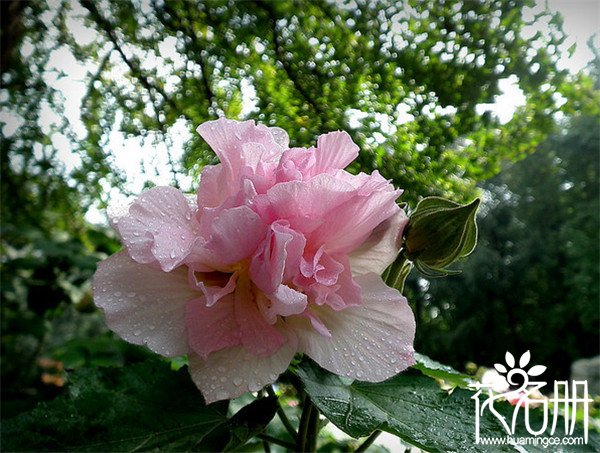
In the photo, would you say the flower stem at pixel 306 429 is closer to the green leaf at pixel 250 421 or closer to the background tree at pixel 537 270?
the green leaf at pixel 250 421

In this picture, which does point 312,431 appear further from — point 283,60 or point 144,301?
point 283,60

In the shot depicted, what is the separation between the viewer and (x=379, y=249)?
246 mm

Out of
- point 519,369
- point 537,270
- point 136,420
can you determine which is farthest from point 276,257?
point 537,270

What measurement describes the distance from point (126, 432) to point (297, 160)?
5.9 inches

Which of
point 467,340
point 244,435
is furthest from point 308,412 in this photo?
point 467,340

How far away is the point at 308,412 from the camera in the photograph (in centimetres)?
27

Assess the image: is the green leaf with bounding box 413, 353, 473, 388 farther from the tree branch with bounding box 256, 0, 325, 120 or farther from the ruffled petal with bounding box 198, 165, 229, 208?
the tree branch with bounding box 256, 0, 325, 120

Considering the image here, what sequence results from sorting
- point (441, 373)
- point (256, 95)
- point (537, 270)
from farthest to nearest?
point (537, 270) < point (256, 95) < point (441, 373)

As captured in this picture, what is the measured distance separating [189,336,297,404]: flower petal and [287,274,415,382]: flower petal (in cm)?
1

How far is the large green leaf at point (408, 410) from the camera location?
0.75 feet

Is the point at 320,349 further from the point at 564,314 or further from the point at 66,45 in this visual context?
the point at 564,314

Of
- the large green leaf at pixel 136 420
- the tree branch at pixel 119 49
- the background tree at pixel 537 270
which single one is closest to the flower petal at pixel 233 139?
the large green leaf at pixel 136 420

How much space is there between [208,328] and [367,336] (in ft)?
0.21

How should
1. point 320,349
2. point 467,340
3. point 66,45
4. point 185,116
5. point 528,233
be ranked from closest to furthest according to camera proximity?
1. point 320,349
2. point 185,116
3. point 66,45
4. point 467,340
5. point 528,233
